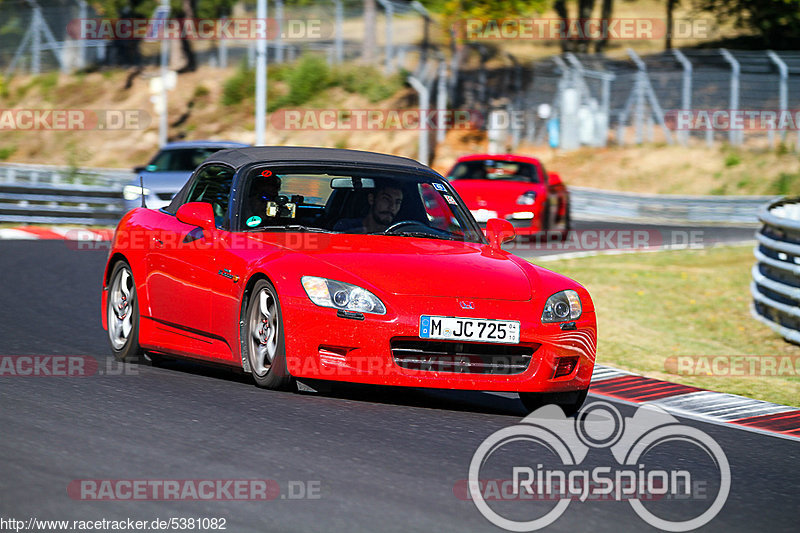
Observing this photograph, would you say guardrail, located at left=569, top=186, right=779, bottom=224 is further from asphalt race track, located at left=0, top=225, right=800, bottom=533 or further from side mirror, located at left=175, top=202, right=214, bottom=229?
asphalt race track, located at left=0, top=225, right=800, bottom=533

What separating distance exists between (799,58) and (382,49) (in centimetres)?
1925

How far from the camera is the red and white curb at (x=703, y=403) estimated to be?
8117 mm

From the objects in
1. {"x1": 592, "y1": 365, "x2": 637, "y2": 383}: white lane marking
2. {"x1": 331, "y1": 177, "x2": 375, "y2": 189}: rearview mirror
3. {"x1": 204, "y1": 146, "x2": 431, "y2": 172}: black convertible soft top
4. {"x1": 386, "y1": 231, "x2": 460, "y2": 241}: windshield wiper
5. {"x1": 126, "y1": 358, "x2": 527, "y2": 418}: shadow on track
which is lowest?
{"x1": 592, "y1": 365, "x2": 637, "y2": 383}: white lane marking

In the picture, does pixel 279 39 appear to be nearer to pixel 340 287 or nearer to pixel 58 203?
pixel 58 203

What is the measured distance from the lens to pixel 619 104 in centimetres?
4259

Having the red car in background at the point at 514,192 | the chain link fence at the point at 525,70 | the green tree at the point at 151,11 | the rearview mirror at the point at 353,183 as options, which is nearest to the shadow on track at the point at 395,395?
the rearview mirror at the point at 353,183

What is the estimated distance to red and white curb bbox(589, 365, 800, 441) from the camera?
8117 mm

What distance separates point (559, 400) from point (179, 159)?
544 inches

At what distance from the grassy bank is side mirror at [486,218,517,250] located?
2.39m

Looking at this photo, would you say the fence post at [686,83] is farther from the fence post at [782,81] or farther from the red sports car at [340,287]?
the red sports car at [340,287]

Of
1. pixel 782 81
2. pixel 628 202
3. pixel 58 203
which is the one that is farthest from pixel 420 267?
pixel 782 81

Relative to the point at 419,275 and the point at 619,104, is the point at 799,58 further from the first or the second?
the point at 419,275

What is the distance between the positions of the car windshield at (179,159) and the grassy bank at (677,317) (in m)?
5.90

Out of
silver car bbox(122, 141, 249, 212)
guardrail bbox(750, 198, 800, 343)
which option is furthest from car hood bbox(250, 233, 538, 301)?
silver car bbox(122, 141, 249, 212)
